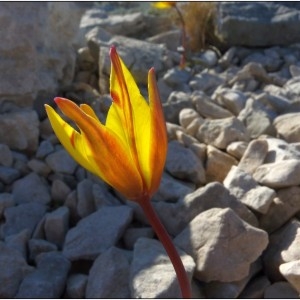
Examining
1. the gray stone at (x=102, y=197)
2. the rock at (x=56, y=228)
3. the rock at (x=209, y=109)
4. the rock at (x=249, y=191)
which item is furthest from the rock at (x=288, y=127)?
the rock at (x=56, y=228)

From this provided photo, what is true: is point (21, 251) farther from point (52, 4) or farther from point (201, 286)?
point (52, 4)

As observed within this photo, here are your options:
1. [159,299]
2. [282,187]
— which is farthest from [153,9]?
[159,299]

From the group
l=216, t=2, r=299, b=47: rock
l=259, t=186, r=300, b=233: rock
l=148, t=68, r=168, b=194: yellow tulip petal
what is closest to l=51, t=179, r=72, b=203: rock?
l=259, t=186, r=300, b=233: rock

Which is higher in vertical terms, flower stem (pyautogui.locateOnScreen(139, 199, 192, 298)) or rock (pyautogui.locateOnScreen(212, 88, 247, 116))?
flower stem (pyautogui.locateOnScreen(139, 199, 192, 298))

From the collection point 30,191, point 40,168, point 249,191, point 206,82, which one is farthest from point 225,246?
point 206,82

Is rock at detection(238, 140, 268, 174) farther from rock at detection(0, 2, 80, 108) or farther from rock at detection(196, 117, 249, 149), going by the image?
rock at detection(0, 2, 80, 108)
